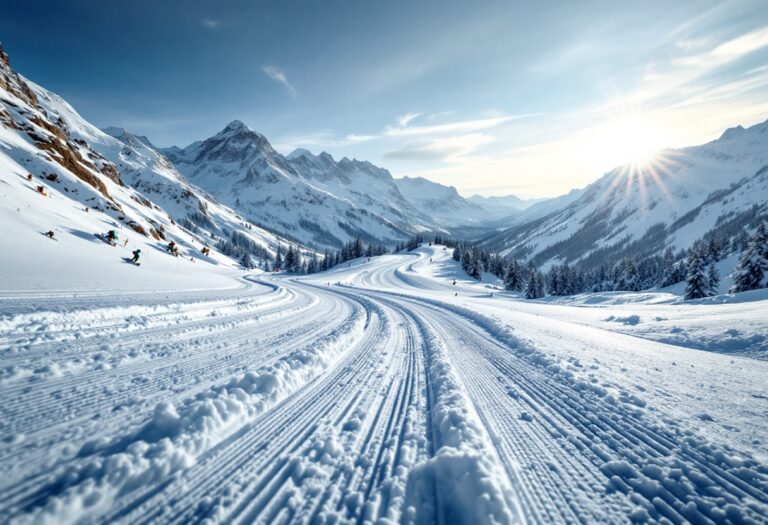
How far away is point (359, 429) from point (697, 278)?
161 ft

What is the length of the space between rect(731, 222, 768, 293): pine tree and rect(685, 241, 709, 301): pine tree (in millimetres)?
3487

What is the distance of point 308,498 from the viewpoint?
2.96m

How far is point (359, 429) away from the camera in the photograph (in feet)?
13.9

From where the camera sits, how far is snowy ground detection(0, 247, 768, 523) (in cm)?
285

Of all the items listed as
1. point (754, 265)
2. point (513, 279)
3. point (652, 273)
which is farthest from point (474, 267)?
point (652, 273)

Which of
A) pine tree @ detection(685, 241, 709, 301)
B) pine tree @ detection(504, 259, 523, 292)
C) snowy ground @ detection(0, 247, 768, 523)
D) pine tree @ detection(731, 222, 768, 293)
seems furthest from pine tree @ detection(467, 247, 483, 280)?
snowy ground @ detection(0, 247, 768, 523)

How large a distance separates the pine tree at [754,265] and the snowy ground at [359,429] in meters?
33.9

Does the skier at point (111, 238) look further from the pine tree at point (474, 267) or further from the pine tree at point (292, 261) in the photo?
the pine tree at point (474, 267)

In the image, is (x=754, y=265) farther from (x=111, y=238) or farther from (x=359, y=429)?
(x=111, y=238)

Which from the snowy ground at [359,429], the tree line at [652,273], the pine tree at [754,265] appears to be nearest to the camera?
the snowy ground at [359,429]

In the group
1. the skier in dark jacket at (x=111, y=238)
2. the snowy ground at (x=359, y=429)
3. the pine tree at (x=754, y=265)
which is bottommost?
the snowy ground at (x=359, y=429)

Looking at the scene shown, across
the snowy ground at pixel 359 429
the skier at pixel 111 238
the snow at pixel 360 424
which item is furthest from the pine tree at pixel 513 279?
the skier at pixel 111 238

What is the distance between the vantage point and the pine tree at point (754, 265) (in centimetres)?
2970

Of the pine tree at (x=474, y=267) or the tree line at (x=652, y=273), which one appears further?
the pine tree at (x=474, y=267)
